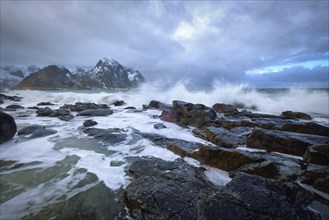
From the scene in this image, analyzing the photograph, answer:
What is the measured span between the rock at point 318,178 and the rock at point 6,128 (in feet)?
27.9

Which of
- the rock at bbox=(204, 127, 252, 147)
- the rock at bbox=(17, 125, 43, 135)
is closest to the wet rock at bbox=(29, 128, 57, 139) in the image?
the rock at bbox=(17, 125, 43, 135)


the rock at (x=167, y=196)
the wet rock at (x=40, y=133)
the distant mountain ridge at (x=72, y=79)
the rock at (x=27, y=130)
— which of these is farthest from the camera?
the distant mountain ridge at (x=72, y=79)

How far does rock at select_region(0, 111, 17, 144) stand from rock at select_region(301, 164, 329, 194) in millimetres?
8511

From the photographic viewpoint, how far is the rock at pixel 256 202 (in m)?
2.20

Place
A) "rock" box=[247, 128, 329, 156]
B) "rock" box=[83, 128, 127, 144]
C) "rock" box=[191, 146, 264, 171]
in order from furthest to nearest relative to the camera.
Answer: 1. "rock" box=[83, 128, 127, 144]
2. "rock" box=[247, 128, 329, 156]
3. "rock" box=[191, 146, 264, 171]

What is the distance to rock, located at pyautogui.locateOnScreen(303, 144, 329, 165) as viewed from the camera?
377 cm

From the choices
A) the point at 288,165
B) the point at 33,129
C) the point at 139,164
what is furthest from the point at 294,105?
the point at 33,129

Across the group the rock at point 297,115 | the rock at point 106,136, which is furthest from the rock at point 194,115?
the rock at point 297,115

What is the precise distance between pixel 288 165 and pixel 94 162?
4.61 meters

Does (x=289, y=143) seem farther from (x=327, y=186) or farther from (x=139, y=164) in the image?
(x=139, y=164)

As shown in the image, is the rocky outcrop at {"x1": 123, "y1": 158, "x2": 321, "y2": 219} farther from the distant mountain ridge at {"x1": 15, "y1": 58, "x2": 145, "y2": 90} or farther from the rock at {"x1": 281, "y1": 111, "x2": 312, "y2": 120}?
the distant mountain ridge at {"x1": 15, "y1": 58, "x2": 145, "y2": 90}

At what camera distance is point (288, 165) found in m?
3.89

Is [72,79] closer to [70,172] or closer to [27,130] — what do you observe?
[27,130]

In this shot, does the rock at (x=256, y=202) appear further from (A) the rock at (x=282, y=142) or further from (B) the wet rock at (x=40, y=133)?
(B) the wet rock at (x=40, y=133)
